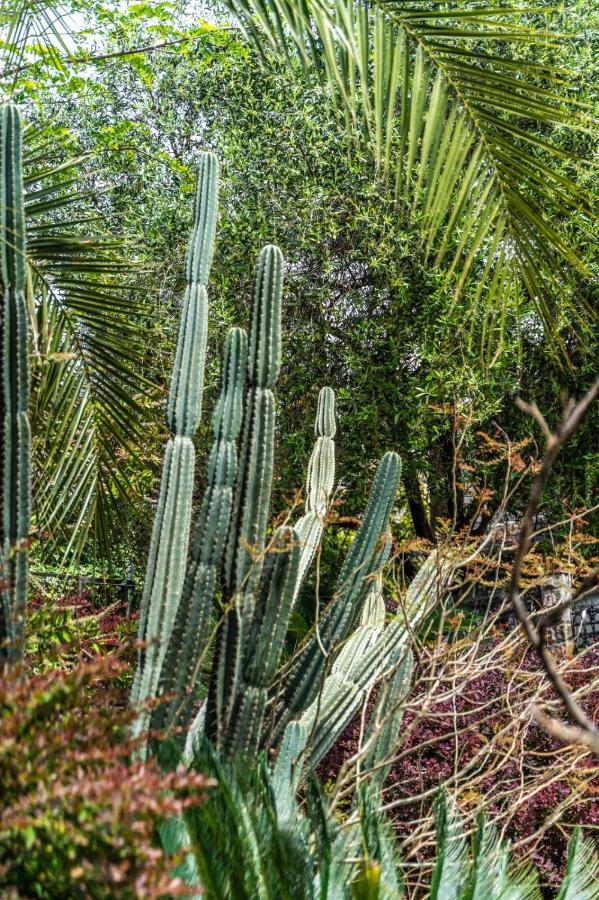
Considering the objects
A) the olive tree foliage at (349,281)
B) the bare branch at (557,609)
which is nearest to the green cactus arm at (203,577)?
the bare branch at (557,609)

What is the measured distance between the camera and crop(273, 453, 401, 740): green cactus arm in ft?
12.2

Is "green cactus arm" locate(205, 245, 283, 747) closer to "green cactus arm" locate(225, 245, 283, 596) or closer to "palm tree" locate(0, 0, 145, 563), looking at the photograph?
"green cactus arm" locate(225, 245, 283, 596)

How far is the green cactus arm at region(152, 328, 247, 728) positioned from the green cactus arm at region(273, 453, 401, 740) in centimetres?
51

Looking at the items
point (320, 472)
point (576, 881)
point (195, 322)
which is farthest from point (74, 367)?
point (576, 881)

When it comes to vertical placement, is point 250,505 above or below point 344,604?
above

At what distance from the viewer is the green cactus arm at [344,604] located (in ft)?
12.2

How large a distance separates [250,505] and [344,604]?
78 cm

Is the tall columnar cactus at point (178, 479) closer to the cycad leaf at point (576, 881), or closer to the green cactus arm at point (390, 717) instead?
the green cactus arm at point (390, 717)

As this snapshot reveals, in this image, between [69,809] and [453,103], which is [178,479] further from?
[69,809]

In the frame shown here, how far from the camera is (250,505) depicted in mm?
3268

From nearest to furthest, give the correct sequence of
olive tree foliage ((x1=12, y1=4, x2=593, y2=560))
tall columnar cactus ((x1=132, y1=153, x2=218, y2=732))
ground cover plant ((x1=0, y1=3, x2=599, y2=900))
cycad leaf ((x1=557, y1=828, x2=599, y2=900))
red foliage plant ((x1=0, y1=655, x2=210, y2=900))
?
red foliage plant ((x1=0, y1=655, x2=210, y2=900))
ground cover plant ((x1=0, y1=3, x2=599, y2=900))
cycad leaf ((x1=557, y1=828, x2=599, y2=900))
tall columnar cactus ((x1=132, y1=153, x2=218, y2=732))
olive tree foliage ((x1=12, y1=4, x2=593, y2=560))

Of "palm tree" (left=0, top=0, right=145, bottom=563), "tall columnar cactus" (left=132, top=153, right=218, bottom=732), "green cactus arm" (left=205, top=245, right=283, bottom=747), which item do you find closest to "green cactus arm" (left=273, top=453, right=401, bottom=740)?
"green cactus arm" (left=205, top=245, right=283, bottom=747)

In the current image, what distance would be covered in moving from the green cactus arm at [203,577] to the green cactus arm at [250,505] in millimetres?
44

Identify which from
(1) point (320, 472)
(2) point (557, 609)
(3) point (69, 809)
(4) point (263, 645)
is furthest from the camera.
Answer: (1) point (320, 472)
